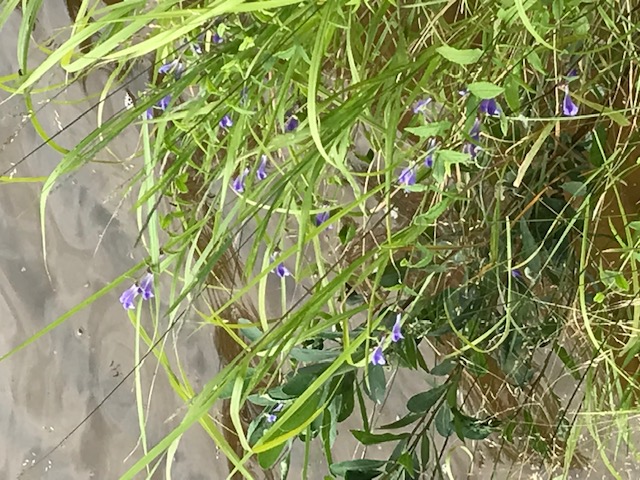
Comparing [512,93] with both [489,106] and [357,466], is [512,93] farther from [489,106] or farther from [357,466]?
[357,466]

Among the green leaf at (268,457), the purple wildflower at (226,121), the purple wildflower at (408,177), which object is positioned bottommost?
the green leaf at (268,457)

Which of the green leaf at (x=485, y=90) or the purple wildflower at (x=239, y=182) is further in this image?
the purple wildflower at (x=239, y=182)

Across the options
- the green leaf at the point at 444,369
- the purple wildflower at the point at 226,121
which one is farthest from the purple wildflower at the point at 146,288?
the green leaf at the point at 444,369

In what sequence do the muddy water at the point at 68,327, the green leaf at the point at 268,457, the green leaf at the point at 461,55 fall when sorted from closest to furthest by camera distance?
the green leaf at the point at 461,55, the green leaf at the point at 268,457, the muddy water at the point at 68,327

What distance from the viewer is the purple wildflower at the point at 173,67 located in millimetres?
466

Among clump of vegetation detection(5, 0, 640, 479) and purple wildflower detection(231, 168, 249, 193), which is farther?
purple wildflower detection(231, 168, 249, 193)

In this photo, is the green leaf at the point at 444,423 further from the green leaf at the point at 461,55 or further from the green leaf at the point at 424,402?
the green leaf at the point at 461,55

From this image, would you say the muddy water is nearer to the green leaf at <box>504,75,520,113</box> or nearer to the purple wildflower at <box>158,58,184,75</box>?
the purple wildflower at <box>158,58,184,75</box>

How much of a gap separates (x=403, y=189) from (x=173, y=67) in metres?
0.19

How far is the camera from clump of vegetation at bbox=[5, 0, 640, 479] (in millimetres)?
379

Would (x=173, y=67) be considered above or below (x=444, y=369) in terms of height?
above

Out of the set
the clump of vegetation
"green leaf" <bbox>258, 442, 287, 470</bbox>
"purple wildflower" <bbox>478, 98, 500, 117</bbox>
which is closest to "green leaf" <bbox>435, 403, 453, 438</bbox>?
the clump of vegetation

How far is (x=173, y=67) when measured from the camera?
1.58ft

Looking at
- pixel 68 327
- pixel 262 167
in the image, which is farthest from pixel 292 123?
pixel 68 327
